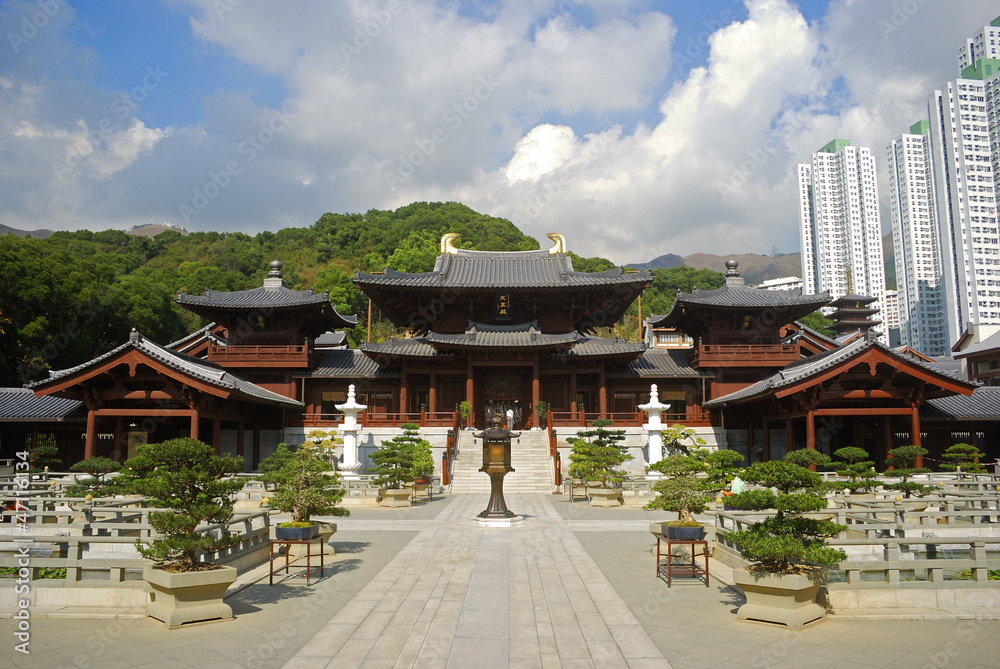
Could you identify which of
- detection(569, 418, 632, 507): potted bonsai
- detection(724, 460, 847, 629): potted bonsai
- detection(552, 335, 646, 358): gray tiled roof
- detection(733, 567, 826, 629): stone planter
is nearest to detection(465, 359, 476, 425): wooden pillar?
detection(552, 335, 646, 358): gray tiled roof

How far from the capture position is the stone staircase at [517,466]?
26.7 metres

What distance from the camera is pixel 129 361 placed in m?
26.2

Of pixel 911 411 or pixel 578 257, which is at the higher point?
pixel 578 257

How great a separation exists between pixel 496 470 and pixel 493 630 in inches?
377

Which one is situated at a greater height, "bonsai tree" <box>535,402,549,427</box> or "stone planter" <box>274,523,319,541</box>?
"bonsai tree" <box>535,402,549,427</box>

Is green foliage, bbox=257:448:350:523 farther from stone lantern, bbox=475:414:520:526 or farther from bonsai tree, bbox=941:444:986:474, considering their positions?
bonsai tree, bbox=941:444:986:474

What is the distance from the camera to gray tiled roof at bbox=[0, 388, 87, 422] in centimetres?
2905

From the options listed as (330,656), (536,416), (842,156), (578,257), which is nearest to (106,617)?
(330,656)

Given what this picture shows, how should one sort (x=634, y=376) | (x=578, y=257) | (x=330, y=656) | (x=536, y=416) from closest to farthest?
(x=330, y=656)
(x=536, y=416)
(x=634, y=376)
(x=578, y=257)

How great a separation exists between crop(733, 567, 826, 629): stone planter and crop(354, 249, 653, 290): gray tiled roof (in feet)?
90.1

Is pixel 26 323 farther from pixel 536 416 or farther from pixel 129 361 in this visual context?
pixel 536 416

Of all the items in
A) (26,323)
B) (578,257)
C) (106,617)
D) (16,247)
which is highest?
(578,257)

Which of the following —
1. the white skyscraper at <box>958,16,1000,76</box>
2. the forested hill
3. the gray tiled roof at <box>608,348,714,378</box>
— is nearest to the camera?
the gray tiled roof at <box>608,348,714,378</box>

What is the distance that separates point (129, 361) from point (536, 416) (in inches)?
736
